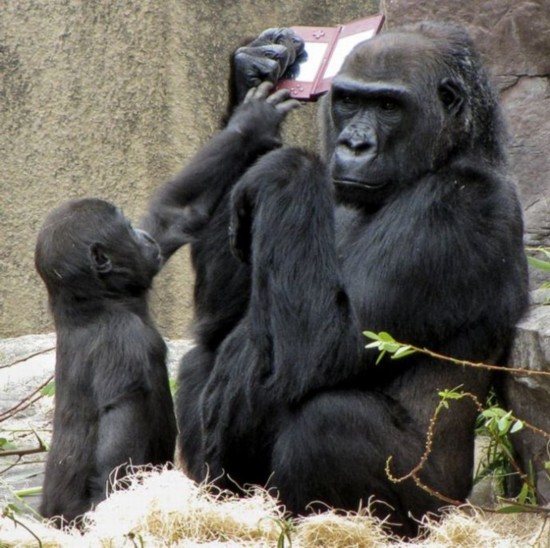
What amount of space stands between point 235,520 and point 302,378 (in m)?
0.48

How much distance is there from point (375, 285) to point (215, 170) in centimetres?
105

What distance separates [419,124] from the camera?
4.75 meters

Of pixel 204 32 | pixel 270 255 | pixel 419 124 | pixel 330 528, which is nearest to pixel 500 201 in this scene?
pixel 419 124

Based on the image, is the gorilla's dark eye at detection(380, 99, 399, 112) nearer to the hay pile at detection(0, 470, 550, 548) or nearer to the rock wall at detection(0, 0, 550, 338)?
the hay pile at detection(0, 470, 550, 548)

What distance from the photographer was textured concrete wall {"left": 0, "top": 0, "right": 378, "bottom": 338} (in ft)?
25.6

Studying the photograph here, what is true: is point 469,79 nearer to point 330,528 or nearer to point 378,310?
point 378,310

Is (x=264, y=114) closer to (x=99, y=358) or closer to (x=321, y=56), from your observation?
(x=321, y=56)

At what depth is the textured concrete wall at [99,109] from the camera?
7.81 meters

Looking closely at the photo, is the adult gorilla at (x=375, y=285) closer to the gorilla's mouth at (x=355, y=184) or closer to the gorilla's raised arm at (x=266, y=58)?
the gorilla's mouth at (x=355, y=184)

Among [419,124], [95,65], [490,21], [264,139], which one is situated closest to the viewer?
Result: [419,124]

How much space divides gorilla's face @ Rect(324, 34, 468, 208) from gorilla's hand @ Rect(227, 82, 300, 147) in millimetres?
492

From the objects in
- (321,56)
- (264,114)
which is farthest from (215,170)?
(321,56)

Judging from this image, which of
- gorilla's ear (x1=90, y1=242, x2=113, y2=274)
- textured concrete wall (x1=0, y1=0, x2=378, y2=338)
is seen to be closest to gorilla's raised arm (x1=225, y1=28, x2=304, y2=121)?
gorilla's ear (x1=90, y1=242, x2=113, y2=274)

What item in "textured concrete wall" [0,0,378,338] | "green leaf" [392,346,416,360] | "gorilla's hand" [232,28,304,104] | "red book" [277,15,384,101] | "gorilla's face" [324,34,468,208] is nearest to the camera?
"green leaf" [392,346,416,360]
